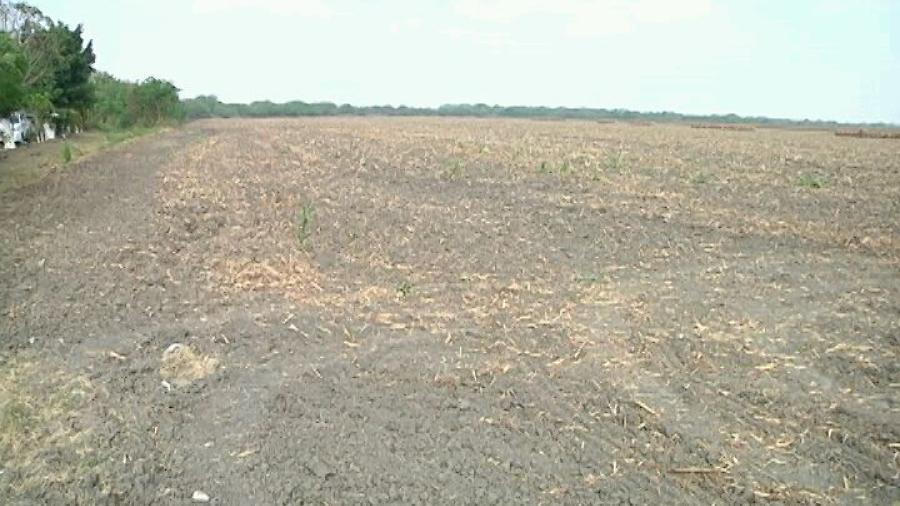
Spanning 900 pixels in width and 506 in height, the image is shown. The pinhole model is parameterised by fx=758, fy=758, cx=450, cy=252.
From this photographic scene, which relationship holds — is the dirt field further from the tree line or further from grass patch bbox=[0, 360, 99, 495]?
the tree line

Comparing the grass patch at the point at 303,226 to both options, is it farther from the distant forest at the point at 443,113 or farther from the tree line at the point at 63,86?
the distant forest at the point at 443,113

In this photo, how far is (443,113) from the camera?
14350cm

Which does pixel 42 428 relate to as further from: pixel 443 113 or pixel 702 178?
pixel 443 113

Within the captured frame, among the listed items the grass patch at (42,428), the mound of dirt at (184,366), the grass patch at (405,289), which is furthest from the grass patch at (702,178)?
the grass patch at (42,428)

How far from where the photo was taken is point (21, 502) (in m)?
4.15

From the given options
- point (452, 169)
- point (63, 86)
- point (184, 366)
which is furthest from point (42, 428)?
point (63, 86)

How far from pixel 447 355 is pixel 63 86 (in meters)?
46.3

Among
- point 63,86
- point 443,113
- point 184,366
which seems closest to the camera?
point 184,366

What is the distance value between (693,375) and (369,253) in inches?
198

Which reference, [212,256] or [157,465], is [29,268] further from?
[157,465]

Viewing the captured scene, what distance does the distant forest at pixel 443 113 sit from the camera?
394 feet

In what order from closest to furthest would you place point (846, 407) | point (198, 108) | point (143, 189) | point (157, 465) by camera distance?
point (157, 465), point (846, 407), point (143, 189), point (198, 108)

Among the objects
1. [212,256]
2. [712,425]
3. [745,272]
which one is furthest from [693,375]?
[212,256]

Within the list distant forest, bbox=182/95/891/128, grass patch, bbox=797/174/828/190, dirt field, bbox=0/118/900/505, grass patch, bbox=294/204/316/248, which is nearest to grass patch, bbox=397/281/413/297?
dirt field, bbox=0/118/900/505
